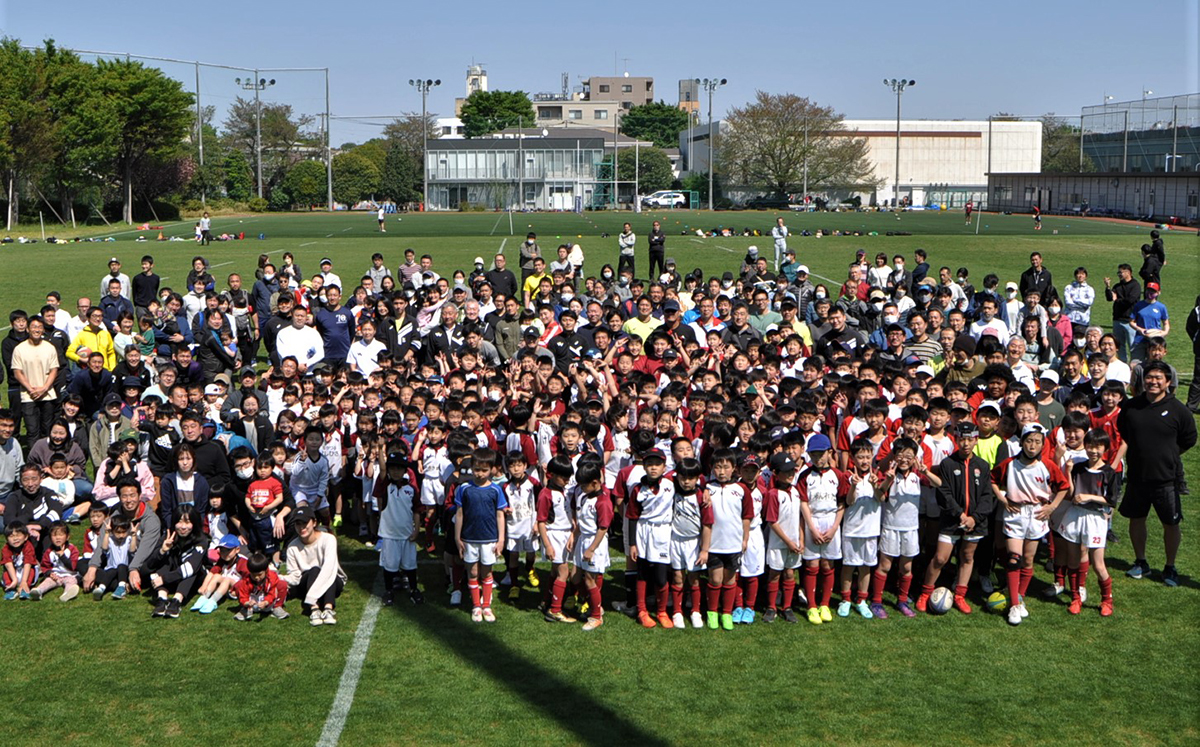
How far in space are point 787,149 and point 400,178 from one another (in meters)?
37.3

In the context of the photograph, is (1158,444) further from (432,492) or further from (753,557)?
(432,492)

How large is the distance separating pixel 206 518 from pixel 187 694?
229 centimetres

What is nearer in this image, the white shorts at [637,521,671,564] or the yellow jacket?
the white shorts at [637,521,671,564]

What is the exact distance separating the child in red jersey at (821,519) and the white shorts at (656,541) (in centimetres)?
112

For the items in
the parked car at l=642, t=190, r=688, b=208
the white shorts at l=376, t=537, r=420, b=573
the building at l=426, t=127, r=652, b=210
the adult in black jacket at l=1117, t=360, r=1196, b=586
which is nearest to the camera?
the adult in black jacket at l=1117, t=360, r=1196, b=586

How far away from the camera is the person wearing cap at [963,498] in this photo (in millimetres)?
8500

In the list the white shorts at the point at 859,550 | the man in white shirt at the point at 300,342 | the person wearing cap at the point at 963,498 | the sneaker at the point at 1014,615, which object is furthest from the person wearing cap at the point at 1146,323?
the man in white shirt at the point at 300,342

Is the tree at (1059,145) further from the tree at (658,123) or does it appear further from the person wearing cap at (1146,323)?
the person wearing cap at (1146,323)

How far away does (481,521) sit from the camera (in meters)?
8.52

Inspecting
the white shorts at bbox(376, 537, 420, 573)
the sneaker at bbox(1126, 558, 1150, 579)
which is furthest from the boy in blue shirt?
the sneaker at bbox(1126, 558, 1150, 579)

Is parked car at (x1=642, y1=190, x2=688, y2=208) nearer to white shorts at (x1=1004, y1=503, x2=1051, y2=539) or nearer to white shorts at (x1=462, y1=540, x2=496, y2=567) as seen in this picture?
white shorts at (x1=1004, y1=503, x2=1051, y2=539)

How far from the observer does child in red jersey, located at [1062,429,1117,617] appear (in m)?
8.48

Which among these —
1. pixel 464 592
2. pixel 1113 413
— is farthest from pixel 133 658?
pixel 1113 413

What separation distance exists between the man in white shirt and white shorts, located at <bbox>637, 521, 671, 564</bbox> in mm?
6924
